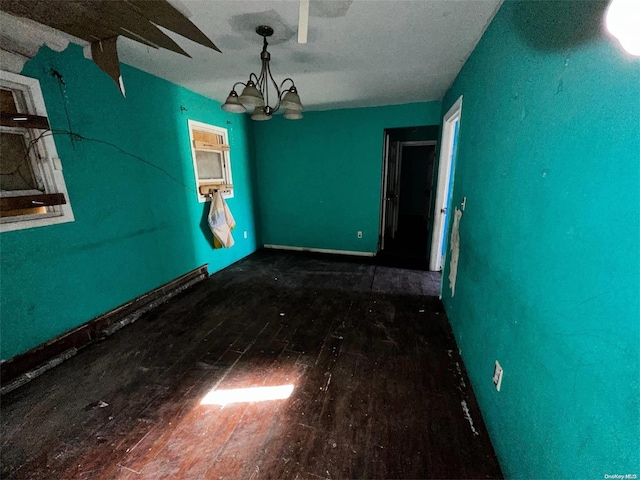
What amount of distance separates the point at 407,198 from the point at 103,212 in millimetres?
6694

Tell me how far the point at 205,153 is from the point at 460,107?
302 cm

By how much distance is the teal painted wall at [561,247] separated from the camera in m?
0.66

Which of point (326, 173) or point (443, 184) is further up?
point (326, 173)

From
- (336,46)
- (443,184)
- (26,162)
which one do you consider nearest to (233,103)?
(336,46)

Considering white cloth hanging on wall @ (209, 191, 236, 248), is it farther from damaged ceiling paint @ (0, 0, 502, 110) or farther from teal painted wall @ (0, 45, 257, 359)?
damaged ceiling paint @ (0, 0, 502, 110)

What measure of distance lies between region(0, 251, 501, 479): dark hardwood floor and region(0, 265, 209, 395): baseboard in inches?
3.0

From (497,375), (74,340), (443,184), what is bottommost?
(74,340)

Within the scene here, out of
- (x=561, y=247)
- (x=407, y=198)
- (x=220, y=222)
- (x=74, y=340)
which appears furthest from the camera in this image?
(x=407, y=198)

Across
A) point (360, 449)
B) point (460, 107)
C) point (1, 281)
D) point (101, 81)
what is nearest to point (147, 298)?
point (1, 281)

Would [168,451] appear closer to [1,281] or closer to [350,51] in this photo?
[1,281]

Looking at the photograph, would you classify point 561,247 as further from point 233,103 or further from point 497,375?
point 233,103

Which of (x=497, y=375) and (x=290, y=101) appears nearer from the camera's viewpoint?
(x=497, y=375)

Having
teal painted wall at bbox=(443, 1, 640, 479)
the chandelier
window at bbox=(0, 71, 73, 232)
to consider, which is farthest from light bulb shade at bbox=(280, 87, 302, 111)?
window at bbox=(0, 71, 73, 232)

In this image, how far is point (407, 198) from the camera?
7.27 meters
